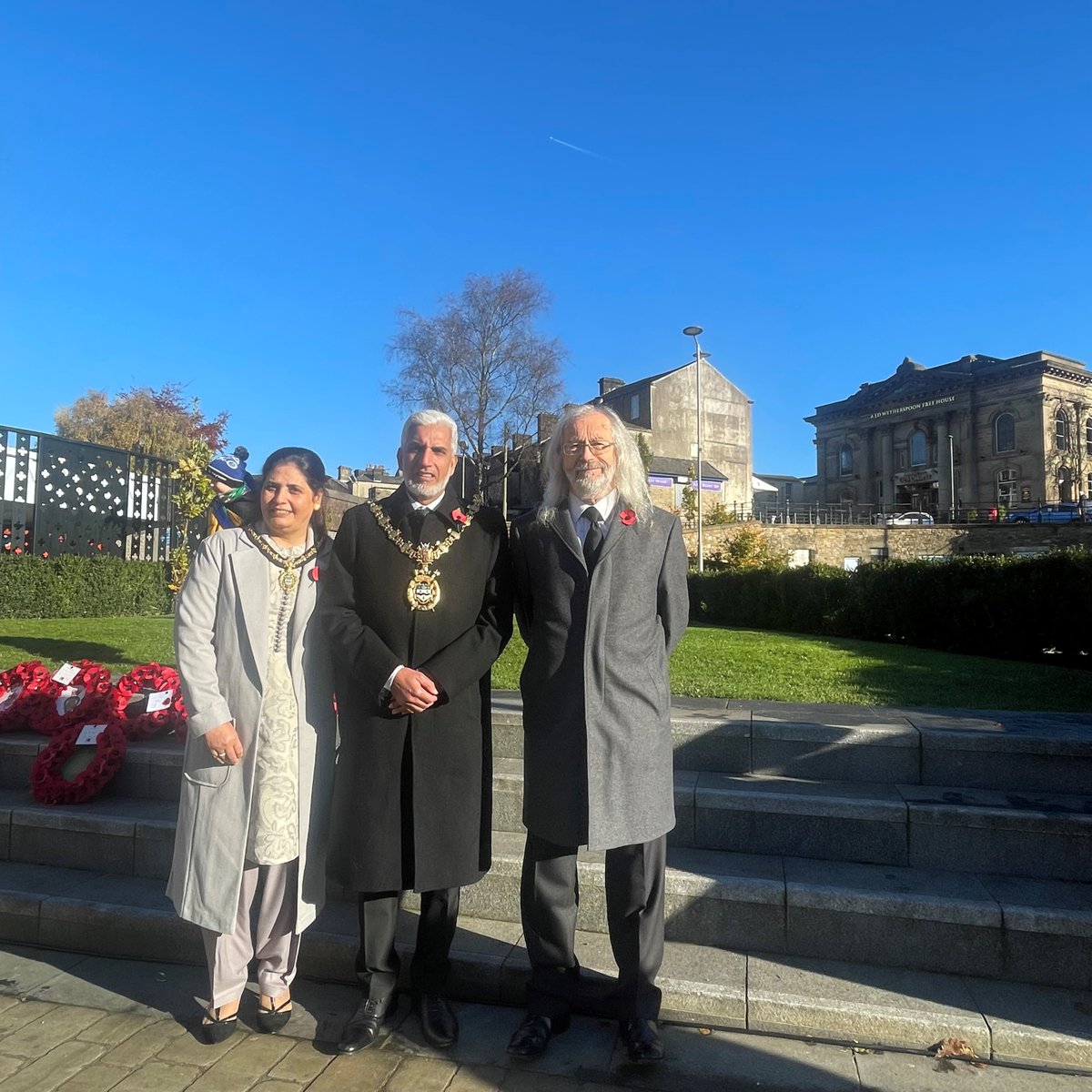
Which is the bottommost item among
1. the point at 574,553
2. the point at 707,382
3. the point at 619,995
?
the point at 619,995

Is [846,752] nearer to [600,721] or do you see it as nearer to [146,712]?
[600,721]

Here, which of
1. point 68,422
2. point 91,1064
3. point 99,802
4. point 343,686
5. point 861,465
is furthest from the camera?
point 861,465

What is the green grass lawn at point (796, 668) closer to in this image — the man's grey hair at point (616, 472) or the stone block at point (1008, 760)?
the stone block at point (1008, 760)

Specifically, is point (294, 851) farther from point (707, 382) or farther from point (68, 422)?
point (707, 382)

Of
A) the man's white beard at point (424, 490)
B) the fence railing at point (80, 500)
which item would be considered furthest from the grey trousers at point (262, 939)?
the fence railing at point (80, 500)

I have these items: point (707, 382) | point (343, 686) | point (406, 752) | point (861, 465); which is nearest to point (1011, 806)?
point (406, 752)

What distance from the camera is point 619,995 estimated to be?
3.12 metres

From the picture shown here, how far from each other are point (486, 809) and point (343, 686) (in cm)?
76

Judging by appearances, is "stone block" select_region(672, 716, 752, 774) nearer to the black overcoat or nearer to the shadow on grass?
the black overcoat

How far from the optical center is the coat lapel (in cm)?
319

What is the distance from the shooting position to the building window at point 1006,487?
70750mm

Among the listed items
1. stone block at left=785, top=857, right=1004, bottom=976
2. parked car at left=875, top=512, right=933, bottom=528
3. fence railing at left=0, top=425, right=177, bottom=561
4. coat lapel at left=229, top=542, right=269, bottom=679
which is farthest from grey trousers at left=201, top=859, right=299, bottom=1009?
parked car at left=875, top=512, right=933, bottom=528

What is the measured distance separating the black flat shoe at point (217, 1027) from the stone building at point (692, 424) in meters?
53.5

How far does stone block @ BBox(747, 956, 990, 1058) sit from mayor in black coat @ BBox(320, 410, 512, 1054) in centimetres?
128
